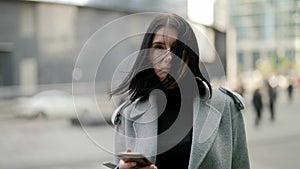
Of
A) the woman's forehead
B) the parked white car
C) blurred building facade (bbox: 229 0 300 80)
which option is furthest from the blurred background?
blurred building facade (bbox: 229 0 300 80)

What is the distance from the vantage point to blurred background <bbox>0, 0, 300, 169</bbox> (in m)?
1.34

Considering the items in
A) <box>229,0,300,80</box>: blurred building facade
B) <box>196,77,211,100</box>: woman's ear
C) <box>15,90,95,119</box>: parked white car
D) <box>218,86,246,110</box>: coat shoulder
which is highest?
<box>196,77,211,100</box>: woman's ear

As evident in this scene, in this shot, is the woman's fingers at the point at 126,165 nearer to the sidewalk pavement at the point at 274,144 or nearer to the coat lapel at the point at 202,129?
the coat lapel at the point at 202,129

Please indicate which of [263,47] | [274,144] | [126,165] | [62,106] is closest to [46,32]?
[274,144]

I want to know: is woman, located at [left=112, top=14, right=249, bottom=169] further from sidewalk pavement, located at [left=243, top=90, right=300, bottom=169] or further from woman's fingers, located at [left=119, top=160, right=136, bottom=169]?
sidewalk pavement, located at [left=243, top=90, right=300, bottom=169]

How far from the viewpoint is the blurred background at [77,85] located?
1.34m

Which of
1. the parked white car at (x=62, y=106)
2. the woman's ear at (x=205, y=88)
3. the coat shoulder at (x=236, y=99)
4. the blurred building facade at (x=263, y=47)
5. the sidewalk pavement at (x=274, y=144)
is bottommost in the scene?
the blurred building facade at (x=263, y=47)

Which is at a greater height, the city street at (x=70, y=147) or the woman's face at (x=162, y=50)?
the woman's face at (x=162, y=50)

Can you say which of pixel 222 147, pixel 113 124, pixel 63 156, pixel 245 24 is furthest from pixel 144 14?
pixel 245 24

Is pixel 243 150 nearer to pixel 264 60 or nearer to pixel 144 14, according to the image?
pixel 144 14

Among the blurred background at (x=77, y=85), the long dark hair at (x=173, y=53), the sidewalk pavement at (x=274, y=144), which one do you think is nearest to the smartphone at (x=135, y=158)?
the blurred background at (x=77, y=85)

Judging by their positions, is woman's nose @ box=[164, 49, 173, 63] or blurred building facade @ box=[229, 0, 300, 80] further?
blurred building facade @ box=[229, 0, 300, 80]

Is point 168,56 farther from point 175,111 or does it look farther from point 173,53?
point 175,111

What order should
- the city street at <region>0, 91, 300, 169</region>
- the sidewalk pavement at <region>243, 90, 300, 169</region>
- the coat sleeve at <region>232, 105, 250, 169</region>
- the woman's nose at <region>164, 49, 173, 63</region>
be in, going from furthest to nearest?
1. the city street at <region>0, 91, 300, 169</region>
2. the sidewalk pavement at <region>243, 90, 300, 169</region>
3. the coat sleeve at <region>232, 105, 250, 169</region>
4. the woman's nose at <region>164, 49, 173, 63</region>
